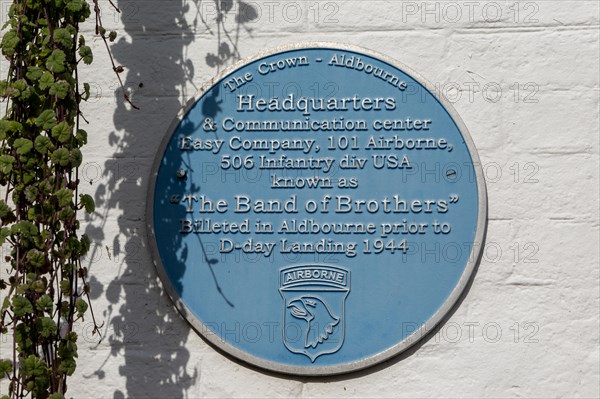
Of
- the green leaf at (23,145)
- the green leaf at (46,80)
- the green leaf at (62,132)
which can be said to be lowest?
the green leaf at (23,145)

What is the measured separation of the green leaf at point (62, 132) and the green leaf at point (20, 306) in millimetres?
656

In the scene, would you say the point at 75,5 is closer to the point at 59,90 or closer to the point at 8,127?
the point at 59,90

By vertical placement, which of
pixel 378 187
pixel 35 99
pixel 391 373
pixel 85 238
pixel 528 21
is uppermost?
pixel 528 21

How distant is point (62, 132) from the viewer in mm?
3814

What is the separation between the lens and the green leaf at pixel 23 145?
380cm

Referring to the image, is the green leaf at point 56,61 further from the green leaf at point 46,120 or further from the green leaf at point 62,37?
the green leaf at point 46,120

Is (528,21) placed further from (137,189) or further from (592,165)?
(137,189)

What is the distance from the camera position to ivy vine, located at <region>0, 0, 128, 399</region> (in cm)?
378

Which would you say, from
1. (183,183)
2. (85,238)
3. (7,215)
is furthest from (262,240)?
(7,215)

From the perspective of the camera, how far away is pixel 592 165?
4230 millimetres

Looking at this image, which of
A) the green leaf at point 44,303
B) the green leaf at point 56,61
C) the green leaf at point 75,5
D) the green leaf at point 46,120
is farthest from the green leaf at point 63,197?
the green leaf at point 75,5

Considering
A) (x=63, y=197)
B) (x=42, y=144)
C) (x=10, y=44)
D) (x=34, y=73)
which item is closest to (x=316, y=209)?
(x=63, y=197)

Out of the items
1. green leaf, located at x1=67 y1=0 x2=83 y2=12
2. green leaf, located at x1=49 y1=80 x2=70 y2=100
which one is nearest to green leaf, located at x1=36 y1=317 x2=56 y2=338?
green leaf, located at x1=49 y1=80 x2=70 y2=100

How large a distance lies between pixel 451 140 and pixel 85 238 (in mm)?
1685
